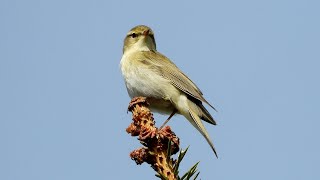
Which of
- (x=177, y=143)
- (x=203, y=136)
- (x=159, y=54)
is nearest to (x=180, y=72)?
(x=159, y=54)

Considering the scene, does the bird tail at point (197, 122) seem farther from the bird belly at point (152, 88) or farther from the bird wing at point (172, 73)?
the bird belly at point (152, 88)

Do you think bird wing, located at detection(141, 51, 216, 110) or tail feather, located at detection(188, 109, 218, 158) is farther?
bird wing, located at detection(141, 51, 216, 110)

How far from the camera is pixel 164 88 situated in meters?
5.84

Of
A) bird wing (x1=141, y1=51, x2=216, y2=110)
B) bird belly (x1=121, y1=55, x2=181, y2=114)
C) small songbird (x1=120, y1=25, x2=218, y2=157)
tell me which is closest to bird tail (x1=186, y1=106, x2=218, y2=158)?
small songbird (x1=120, y1=25, x2=218, y2=157)

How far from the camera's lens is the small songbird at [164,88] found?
564 cm

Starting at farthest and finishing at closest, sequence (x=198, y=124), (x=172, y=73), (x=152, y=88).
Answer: (x=172, y=73)
(x=152, y=88)
(x=198, y=124)

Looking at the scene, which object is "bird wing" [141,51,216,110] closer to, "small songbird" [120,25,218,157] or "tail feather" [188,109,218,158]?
"small songbird" [120,25,218,157]

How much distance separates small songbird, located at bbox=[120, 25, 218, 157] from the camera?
18.5 feet

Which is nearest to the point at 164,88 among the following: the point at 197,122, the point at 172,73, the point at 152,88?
the point at 152,88

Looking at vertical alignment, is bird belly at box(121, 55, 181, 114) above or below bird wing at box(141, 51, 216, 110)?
below

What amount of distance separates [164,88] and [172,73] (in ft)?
1.44

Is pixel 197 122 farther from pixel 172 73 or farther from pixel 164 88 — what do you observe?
pixel 172 73

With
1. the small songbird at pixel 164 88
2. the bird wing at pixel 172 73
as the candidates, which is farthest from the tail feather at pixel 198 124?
the bird wing at pixel 172 73

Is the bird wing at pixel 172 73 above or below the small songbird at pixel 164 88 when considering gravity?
above
